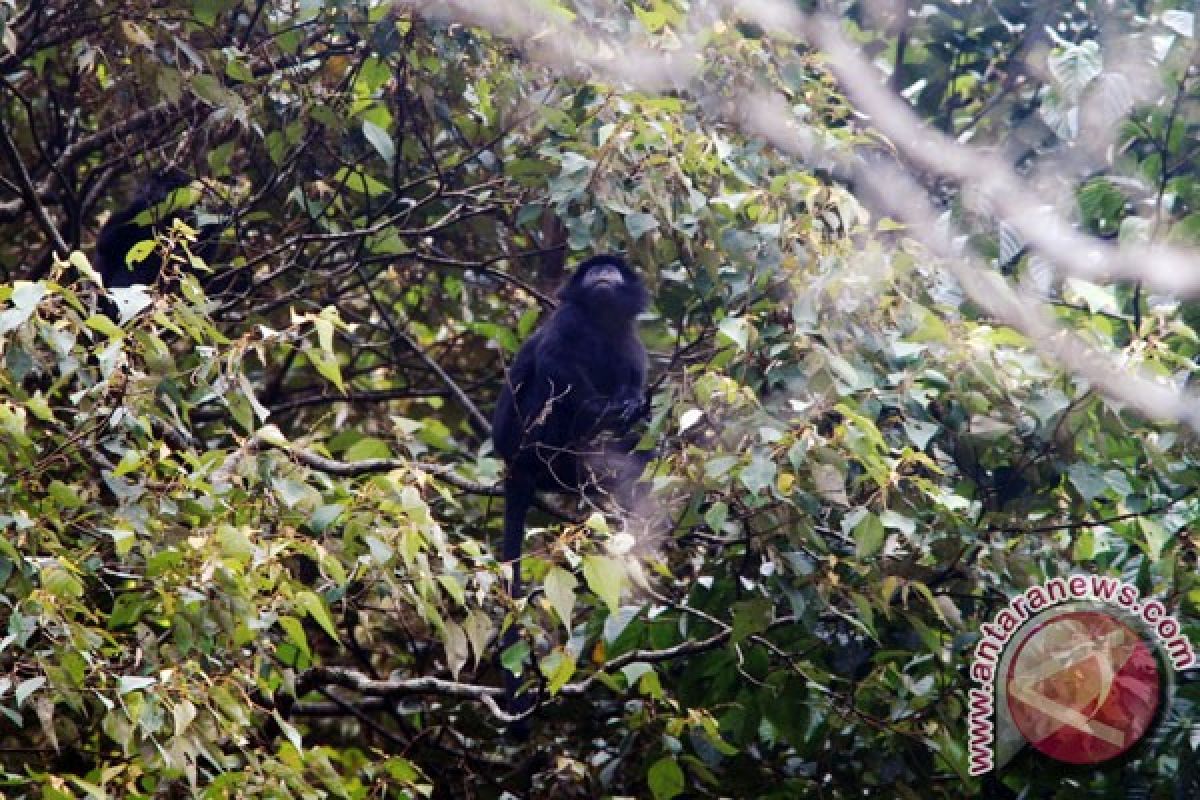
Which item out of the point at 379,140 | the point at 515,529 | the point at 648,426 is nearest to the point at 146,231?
the point at 379,140

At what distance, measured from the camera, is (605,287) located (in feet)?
15.7

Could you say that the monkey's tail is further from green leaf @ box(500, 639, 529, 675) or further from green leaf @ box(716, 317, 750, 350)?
green leaf @ box(716, 317, 750, 350)

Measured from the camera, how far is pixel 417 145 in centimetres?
465

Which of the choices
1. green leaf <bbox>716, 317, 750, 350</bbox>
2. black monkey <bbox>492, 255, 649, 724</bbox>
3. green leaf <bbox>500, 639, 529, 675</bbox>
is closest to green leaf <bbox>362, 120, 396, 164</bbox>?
black monkey <bbox>492, 255, 649, 724</bbox>

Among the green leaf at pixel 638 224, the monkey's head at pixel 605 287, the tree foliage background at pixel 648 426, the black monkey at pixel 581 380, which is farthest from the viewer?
the monkey's head at pixel 605 287

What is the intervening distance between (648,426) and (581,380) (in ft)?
3.55

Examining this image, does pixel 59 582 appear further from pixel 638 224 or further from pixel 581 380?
pixel 581 380

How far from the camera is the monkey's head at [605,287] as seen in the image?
4785 millimetres

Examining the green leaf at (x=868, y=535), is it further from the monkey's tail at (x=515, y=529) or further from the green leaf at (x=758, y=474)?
the monkey's tail at (x=515, y=529)

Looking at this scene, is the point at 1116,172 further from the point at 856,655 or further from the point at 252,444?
the point at 252,444

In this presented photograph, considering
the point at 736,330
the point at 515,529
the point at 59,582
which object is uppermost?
the point at 736,330

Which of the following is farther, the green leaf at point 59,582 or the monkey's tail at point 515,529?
the monkey's tail at point 515,529

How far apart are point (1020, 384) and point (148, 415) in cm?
196

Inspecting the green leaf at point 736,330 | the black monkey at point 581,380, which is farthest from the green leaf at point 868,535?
the black monkey at point 581,380
